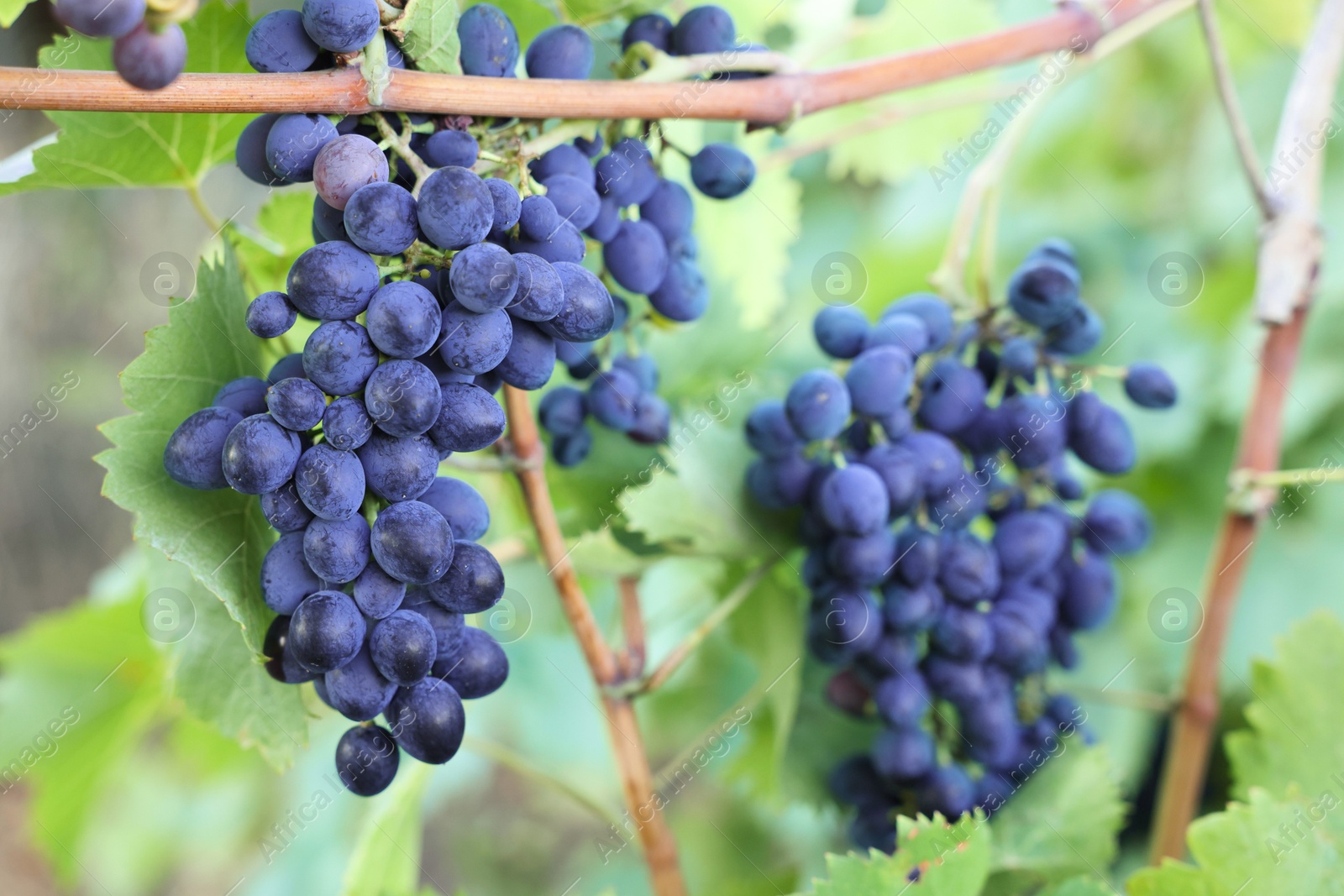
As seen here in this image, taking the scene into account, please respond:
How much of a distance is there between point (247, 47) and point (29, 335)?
9.34 ft

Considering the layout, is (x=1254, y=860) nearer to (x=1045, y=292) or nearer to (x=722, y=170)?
(x=1045, y=292)

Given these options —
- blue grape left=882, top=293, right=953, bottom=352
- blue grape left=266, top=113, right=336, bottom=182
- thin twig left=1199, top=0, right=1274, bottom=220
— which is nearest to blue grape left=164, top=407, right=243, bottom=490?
blue grape left=266, top=113, right=336, bottom=182

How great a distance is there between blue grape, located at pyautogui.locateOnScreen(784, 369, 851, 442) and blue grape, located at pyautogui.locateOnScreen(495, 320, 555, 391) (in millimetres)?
214

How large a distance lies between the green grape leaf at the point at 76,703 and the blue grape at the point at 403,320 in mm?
801

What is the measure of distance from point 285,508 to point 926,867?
400mm

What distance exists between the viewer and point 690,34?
1.77 feet

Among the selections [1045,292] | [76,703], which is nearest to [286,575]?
[1045,292]

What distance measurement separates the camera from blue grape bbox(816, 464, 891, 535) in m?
0.60

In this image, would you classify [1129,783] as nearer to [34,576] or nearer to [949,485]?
[949,485]

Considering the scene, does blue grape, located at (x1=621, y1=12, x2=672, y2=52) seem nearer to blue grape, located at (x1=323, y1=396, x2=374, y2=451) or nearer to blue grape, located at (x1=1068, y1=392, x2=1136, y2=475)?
blue grape, located at (x1=323, y1=396, x2=374, y2=451)

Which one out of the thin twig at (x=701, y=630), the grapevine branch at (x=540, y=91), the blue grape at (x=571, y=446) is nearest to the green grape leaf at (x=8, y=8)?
the grapevine branch at (x=540, y=91)

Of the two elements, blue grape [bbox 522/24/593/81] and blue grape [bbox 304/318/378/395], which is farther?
blue grape [bbox 522/24/593/81]

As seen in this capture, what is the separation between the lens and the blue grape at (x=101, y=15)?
32 centimetres

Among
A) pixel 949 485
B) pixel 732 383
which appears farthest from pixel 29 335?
pixel 949 485
